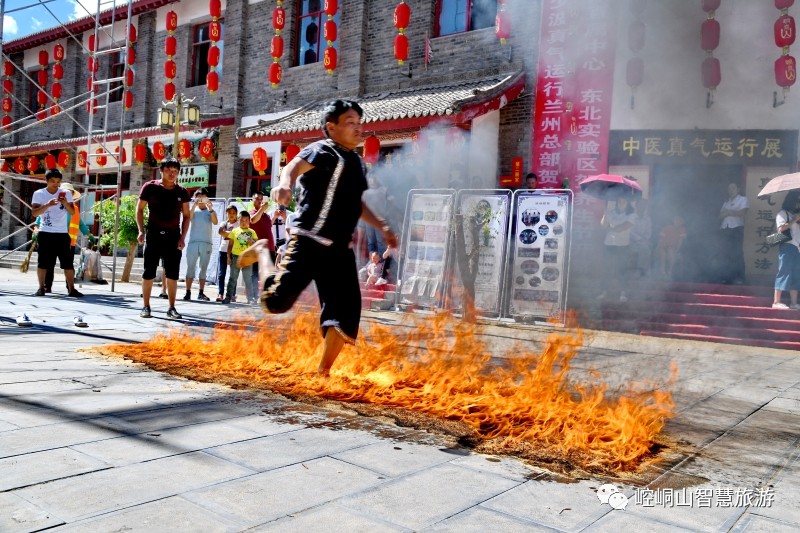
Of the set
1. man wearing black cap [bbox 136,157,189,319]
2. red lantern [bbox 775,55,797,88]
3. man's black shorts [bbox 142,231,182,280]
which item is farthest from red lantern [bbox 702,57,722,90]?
man's black shorts [bbox 142,231,182,280]

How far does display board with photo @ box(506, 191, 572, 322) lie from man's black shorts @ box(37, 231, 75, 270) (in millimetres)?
6529

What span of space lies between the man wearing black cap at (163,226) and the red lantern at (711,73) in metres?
6.25

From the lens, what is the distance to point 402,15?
13305 millimetres

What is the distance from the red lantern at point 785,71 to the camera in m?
9.19

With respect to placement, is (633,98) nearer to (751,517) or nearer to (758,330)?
(758,330)

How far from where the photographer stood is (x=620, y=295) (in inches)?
382

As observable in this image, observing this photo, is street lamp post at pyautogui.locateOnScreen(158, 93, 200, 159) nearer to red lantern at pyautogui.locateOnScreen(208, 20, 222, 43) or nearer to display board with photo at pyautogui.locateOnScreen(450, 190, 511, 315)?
red lantern at pyautogui.locateOnScreen(208, 20, 222, 43)

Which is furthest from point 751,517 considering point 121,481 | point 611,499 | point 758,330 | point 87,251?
point 87,251

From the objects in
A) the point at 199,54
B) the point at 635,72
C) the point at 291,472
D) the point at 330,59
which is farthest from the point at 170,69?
the point at 291,472

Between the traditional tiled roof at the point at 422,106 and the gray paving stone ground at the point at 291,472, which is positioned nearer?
the gray paving stone ground at the point at 291,472

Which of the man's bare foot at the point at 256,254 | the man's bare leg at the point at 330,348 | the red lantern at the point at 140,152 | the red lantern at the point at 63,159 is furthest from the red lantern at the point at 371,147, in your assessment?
the red lantern at the point at 63,159

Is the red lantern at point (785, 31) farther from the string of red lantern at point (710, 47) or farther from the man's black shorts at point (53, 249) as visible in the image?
the man's black shorts at point (53, 249)

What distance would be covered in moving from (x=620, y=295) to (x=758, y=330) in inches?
75.8

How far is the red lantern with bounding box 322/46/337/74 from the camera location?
14852 millimetres
